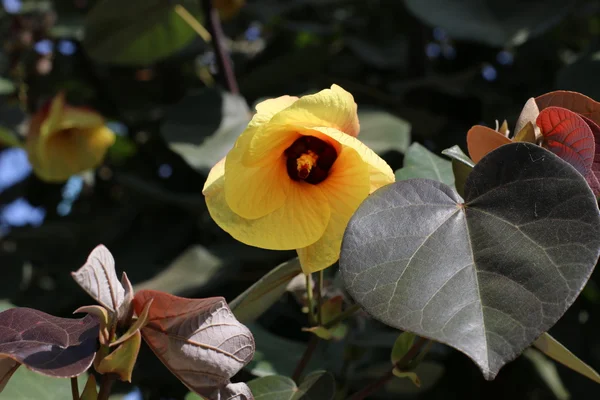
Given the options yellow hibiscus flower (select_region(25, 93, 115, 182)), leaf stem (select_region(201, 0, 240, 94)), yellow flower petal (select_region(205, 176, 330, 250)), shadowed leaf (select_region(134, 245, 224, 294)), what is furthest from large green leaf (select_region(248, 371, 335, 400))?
yellow hibiscus flower (select_region(25, 93, 115, 182))

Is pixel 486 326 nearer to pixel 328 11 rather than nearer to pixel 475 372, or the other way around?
pixel 475 372

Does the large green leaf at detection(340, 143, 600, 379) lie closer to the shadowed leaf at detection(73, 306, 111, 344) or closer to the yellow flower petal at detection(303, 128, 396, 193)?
the yellow flower petal at detection(303, 128, 396, 193)

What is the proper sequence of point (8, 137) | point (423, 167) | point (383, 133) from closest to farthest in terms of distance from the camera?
1. point (423, 167)
2. point (383, 133)
3. point (8, 137)

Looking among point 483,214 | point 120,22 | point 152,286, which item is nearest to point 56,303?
point 152,286

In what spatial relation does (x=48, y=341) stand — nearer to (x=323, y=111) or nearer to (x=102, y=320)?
(x=102, y=320)

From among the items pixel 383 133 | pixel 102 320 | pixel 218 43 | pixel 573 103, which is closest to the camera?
pixel 102 320

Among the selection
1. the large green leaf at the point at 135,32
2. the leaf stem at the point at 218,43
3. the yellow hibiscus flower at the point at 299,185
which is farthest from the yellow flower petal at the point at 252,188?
the large green leaf at the point at 135,32

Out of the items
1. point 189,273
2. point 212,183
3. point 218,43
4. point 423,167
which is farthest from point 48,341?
point 218,43
